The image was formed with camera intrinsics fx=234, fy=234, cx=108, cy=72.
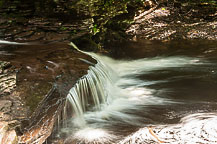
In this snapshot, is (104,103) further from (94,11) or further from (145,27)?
(145,27)

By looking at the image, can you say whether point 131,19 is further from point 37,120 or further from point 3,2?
point 37,120

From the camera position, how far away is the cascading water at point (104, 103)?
3.84 meters

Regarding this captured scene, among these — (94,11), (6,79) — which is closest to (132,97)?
(6,79)

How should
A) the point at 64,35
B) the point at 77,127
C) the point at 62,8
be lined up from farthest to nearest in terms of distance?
the point at 62,8 < the point at 64,35 < the point at 77,127

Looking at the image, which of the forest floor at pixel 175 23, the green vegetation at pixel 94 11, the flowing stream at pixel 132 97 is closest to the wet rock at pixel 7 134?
the flowing stream at pixel 132 97

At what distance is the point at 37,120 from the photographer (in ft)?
10.8

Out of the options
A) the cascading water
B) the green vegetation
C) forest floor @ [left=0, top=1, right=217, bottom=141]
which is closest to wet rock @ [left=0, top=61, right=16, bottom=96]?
forest floor @ [left=0, top=1, right=217, bottom=141]

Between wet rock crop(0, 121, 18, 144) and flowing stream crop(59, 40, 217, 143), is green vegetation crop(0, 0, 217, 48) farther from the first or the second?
wet rock crop(0, 121, 18, 144)

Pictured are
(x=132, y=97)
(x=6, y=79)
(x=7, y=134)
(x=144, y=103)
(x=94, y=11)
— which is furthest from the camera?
(x=94, y=11)

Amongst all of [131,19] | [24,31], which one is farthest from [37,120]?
[131,19]

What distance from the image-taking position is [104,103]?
4879 millimetres

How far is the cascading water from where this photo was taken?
3.84 meters

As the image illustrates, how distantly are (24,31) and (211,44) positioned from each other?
6431 mm

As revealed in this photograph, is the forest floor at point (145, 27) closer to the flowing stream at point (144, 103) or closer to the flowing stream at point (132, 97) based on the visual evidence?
the flowing stream at point (132, 97)
